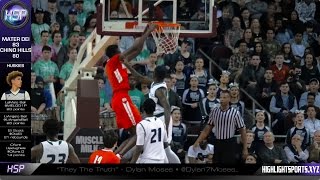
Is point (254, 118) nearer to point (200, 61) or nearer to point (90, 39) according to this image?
point (200, 61)

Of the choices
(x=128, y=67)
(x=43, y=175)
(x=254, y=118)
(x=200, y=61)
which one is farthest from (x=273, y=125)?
(x=43, y=175)

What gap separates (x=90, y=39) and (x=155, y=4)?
1.22 metres

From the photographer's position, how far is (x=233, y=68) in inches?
679

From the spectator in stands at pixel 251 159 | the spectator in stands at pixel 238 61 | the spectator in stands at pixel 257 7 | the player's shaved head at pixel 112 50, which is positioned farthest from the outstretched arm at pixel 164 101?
the spectator in stands at pixel 257 7

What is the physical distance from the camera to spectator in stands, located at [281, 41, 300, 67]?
17.6m

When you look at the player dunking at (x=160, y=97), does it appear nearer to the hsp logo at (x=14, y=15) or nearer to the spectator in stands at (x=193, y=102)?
the spectator in stands at (x=193, y=102)

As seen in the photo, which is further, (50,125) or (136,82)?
(136,82)

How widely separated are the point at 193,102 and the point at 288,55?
2383 mm

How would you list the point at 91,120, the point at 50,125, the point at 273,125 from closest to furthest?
the point at 50,125 < the point at 91,120 < the point at 273,125

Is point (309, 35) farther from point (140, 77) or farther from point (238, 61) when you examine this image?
point (140, 77)

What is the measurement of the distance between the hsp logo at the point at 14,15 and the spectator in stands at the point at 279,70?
503cm

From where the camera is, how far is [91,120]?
46.9ft

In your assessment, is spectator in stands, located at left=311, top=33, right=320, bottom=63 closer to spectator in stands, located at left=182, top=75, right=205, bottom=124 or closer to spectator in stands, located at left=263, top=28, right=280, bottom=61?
spectator in stands, located at left=263, top=28, right=280, bottom=61

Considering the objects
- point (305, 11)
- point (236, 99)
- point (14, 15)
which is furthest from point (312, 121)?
point (14, 15)
